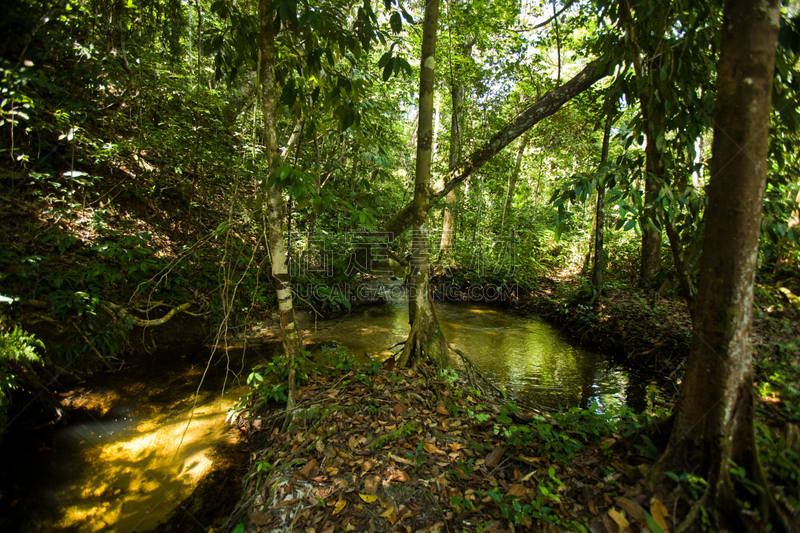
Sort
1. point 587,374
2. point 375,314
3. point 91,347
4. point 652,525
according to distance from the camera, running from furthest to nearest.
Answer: point 375,314 → point 587,374 → point 91,347 → point 652,525

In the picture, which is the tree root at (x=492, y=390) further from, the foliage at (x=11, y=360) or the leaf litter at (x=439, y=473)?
the foliage at (x=11, y=360)

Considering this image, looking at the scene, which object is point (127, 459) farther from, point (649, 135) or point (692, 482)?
point (649, 135)

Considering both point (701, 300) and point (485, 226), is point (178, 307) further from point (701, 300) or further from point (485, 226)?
point (485, 226)

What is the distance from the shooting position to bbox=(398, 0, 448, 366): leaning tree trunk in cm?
396

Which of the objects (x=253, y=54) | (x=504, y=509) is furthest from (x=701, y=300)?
(x=253, y=54)

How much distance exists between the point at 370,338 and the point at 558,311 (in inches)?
188

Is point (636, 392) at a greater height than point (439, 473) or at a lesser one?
lesser

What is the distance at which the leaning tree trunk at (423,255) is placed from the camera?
3959 mm

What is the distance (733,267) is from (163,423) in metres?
5.48

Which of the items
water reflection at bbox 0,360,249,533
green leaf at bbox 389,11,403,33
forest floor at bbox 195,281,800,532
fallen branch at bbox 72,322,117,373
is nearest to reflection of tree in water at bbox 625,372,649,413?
forest floor at bbox 195,281,800,532

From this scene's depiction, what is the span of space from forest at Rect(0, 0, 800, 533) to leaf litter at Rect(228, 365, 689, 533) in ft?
0.07

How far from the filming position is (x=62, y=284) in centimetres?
447

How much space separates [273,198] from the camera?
3.48 metres

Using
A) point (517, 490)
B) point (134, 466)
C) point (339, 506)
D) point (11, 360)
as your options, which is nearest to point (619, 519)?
point (517, 490)
